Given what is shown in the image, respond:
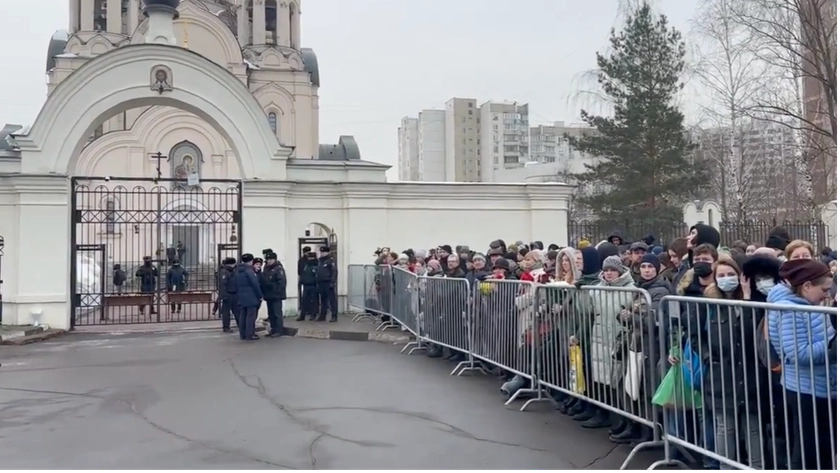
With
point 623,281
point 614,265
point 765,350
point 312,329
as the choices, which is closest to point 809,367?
point 765,350

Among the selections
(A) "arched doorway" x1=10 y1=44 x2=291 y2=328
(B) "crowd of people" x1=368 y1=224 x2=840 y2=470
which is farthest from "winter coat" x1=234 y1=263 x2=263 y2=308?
(B) "crowd of people" x1=368 y1=224 x2=840 y2=470

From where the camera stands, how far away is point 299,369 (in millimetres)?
9734

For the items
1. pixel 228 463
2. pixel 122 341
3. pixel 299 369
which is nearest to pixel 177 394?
pixel 299 369

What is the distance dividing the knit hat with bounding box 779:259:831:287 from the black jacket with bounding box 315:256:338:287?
456 inches

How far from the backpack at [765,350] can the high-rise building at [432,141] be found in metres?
83.9

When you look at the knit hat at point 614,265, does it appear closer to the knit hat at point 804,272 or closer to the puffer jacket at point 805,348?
the knit hat at point 804,272

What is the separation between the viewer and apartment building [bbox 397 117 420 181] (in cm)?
9119

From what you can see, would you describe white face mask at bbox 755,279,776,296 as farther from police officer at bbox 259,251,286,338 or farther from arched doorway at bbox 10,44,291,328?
arched doorway at bbox 10,44,291,328

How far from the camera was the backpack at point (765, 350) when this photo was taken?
4117 millimetres

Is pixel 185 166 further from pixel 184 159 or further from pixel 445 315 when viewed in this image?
pixel 445 315

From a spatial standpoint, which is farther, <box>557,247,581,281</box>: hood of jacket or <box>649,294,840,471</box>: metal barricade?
<box>557,247,581,281</box>: hood of jacket

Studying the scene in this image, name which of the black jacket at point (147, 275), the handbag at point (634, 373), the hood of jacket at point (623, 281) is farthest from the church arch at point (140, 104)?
the handbag at point (634, 373)

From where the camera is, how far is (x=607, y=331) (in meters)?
5.93

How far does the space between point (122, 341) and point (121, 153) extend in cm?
2593
